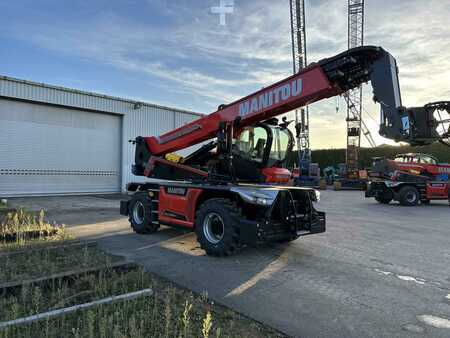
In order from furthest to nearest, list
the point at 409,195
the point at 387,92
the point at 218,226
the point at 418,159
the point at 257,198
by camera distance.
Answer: the point at 418,159
the point at 409,195
the point at 218,226
the point at 257,198
the point at 387,92

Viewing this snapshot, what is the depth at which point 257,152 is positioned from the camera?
7.38m

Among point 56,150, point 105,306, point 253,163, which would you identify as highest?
point 56,150

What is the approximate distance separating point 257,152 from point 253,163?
0.26 metres

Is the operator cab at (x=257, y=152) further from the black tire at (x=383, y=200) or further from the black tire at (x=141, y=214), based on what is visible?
the black tire at (x=383, y=200)

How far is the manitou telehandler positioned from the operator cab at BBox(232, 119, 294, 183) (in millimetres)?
21

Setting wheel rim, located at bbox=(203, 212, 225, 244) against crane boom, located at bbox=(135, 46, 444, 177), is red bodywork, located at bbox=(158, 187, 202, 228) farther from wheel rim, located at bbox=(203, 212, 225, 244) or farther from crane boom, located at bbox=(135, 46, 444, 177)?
crane boom, located at bbox=(135, 46, 444, 177)

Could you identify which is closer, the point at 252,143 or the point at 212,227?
the point at 212,227

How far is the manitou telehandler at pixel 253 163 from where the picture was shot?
5.76m

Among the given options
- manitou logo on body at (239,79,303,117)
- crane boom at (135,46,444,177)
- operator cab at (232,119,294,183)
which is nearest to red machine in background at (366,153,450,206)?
operator cab at (232,119,294,183)

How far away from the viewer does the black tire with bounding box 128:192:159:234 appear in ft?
27.8

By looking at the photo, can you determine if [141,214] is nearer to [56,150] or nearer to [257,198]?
[257,198]

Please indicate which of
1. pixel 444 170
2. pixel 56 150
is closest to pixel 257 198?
pixel 444 170

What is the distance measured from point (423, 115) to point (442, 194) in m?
13.5

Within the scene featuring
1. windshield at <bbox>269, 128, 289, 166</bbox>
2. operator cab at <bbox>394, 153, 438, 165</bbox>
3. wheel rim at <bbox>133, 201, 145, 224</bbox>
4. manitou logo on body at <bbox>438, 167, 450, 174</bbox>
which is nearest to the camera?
windshield at <bbox>269, 128, 289, 166</bbox>
